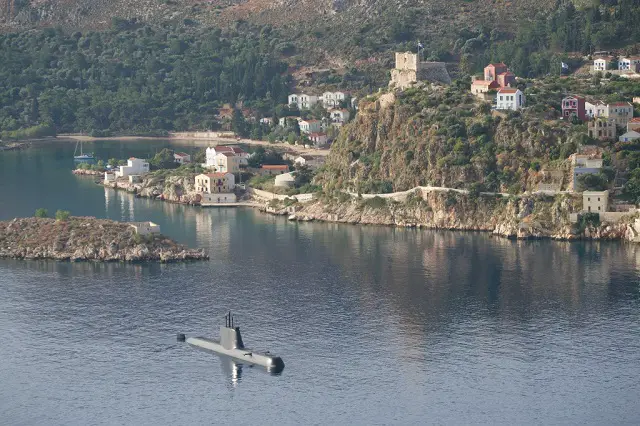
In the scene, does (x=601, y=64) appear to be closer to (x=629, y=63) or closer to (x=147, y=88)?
(x=629, y=63)

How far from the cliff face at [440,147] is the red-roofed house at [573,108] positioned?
9.82 ft

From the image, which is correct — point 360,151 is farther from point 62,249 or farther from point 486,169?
point 62,249

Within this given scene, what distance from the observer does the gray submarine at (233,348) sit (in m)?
75.3

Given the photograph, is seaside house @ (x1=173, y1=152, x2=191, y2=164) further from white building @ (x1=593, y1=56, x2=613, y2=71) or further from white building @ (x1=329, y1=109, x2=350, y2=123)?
white building @ (x1=593, y1=56, x2=613, y2=71)

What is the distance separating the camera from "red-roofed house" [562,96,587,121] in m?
115

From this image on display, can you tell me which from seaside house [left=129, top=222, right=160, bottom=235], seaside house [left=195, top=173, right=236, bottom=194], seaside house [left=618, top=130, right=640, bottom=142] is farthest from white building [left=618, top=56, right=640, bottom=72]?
seaside house [left=129, top=222, right=160, bottom=235]

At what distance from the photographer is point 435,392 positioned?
71875mm

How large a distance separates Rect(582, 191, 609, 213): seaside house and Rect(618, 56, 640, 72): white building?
90.3 ft

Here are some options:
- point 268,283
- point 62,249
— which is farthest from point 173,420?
point 62,249

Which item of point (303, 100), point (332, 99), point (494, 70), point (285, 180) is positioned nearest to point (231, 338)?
point (285, 180)

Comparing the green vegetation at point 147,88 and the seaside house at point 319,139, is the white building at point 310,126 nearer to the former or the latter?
the seaside house at point 319,139

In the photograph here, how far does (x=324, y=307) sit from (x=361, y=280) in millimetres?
8020

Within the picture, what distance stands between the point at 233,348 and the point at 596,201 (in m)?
36.8

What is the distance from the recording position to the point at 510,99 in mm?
115125
